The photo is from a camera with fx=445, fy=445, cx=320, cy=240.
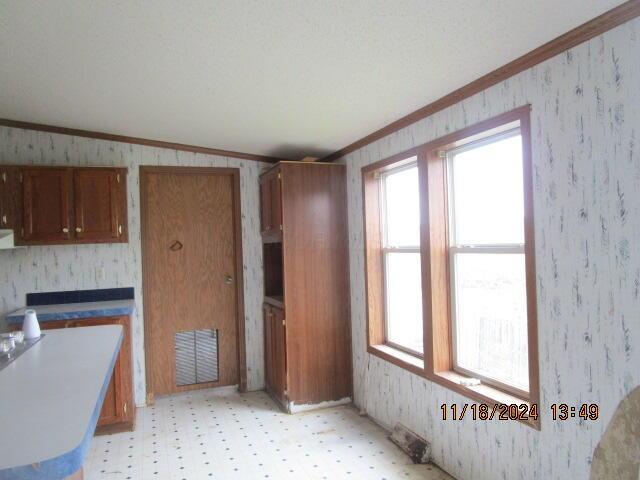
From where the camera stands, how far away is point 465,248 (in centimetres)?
258

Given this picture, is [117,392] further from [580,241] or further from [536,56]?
[536,56]

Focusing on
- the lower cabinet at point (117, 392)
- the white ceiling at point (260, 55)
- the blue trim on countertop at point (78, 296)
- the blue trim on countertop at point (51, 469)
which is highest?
the white ceiling at point (260, 55)

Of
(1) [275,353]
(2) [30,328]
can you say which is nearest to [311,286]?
(1) [275,353]

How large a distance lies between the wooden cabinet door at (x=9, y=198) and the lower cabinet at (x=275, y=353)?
214cm

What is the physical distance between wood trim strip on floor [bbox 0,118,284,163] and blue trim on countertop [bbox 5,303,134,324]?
1.51 meters

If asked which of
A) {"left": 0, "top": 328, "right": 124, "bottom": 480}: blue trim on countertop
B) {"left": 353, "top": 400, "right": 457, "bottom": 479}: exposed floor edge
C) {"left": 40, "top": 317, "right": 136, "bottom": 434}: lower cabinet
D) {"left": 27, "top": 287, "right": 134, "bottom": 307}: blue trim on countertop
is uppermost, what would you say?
{"left": 27, "top": 287, "right": 134, "bottom": 307}: blue trim on countertop

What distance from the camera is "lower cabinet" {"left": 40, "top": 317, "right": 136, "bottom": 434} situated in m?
3.27

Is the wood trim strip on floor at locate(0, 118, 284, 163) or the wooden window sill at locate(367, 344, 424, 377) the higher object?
the wood trim strip on floor at locate(0, 118, 284, 163)

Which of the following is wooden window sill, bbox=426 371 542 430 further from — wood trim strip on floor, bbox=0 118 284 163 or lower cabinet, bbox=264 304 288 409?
wood trim strip on floor, bbox=0 118 284 163

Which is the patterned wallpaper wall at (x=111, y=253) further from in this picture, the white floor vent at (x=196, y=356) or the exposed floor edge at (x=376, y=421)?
the exposed floor edge at (x=376, y=421)

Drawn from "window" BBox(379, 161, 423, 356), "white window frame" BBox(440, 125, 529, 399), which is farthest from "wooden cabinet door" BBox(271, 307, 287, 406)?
"white window frame" BBox(440, 125, 529, 399)

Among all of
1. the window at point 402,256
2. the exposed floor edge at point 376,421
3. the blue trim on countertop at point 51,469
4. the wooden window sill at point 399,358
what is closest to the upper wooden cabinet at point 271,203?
the window at point 402,256

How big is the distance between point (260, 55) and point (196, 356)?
9.70ft

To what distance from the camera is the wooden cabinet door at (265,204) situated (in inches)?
157
